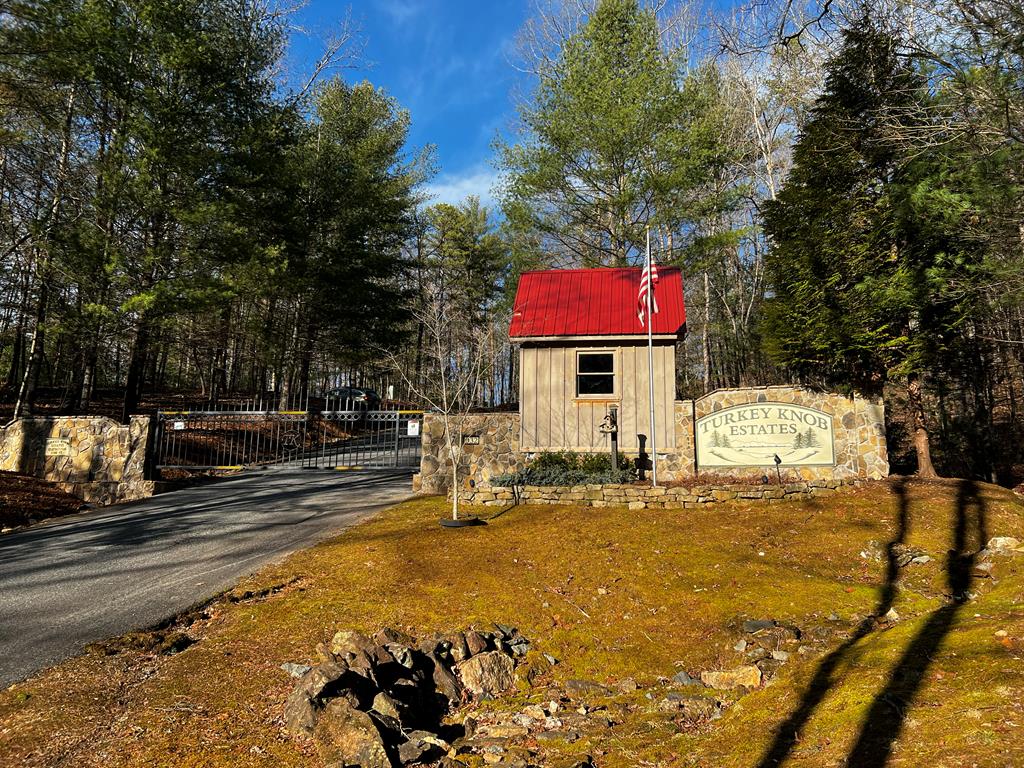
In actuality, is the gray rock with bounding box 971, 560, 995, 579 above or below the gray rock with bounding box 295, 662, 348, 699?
above

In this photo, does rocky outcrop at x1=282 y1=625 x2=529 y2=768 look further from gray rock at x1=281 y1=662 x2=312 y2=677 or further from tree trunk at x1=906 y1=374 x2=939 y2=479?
tree trunk at x1=906 y1=374 x2=939 y2=479

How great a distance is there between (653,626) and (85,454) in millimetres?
14397

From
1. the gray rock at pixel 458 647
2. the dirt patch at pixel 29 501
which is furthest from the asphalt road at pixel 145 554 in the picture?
the gray rock at pixel 458 647

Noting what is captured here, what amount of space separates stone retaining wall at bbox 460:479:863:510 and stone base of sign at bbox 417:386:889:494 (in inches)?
28.9

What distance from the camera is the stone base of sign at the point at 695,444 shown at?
37.1 feet

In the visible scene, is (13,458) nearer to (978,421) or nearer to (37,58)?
(37,58)

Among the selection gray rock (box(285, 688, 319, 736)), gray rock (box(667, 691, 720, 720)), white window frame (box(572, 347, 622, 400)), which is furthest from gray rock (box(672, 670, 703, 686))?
white window frame (box(572, 347, 622, 400))

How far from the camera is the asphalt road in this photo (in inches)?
210

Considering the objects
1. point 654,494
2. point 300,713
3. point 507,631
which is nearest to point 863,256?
point 654,494

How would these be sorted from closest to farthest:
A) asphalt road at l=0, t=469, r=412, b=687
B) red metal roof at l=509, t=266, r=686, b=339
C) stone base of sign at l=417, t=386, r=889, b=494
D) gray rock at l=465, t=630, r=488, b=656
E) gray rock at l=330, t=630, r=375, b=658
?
gray rock at l=330, t=630, r=375, b=658 → gray rock at l=465, t=630, r=488, b=656 → asphalt road at l=0, t=469, r=412, b=687 → stone base of sign at l=417, t=386, r=889, b=494 → red metal roof at l=509, t=266, r=686, b=339

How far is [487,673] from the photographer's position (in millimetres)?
4875

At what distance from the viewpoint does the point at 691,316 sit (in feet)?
89.2

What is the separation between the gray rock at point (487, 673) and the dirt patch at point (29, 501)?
34.9ft

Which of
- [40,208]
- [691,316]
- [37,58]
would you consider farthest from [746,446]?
[40,208]
